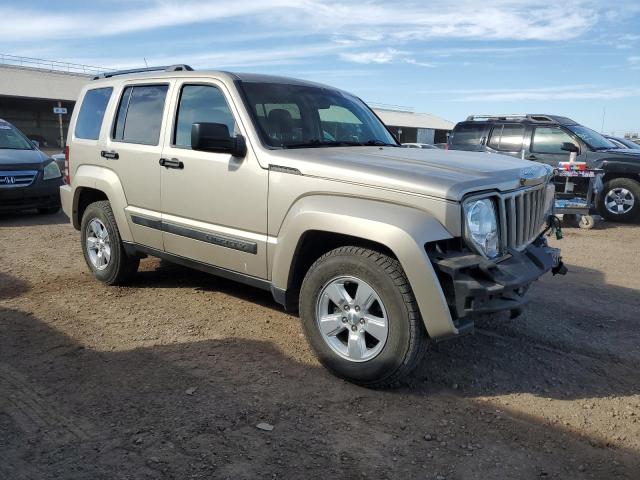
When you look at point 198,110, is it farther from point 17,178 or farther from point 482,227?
point 17,178

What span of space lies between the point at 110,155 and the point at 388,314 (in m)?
3.36

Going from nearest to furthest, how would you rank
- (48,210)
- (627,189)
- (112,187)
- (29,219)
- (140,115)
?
(140,115) → (112,187) → (29,219) → (48,210) → (627,189)

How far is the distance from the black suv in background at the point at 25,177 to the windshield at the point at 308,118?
22.9 ft

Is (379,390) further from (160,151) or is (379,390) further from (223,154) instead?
(160,151)

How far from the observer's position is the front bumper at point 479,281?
3092 mm

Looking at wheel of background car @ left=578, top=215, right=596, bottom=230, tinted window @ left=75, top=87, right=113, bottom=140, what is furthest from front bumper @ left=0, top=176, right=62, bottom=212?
wheel of background car @ left=578, top=215, right=596, bottom=230

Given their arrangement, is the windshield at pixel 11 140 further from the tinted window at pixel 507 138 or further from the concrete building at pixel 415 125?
the concrete building at pixel 415 125

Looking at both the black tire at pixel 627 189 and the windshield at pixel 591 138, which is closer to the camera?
the black tire at pixel 627 189

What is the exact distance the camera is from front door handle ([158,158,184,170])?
456 cm

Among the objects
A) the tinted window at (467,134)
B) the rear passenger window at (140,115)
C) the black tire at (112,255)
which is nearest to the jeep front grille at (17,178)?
the black tire at (112,255)

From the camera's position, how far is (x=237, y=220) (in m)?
4.20

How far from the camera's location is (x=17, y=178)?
9.68 meters

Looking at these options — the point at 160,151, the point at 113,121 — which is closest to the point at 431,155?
the point at 160,151

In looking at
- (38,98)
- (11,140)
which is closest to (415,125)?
(38,98)
